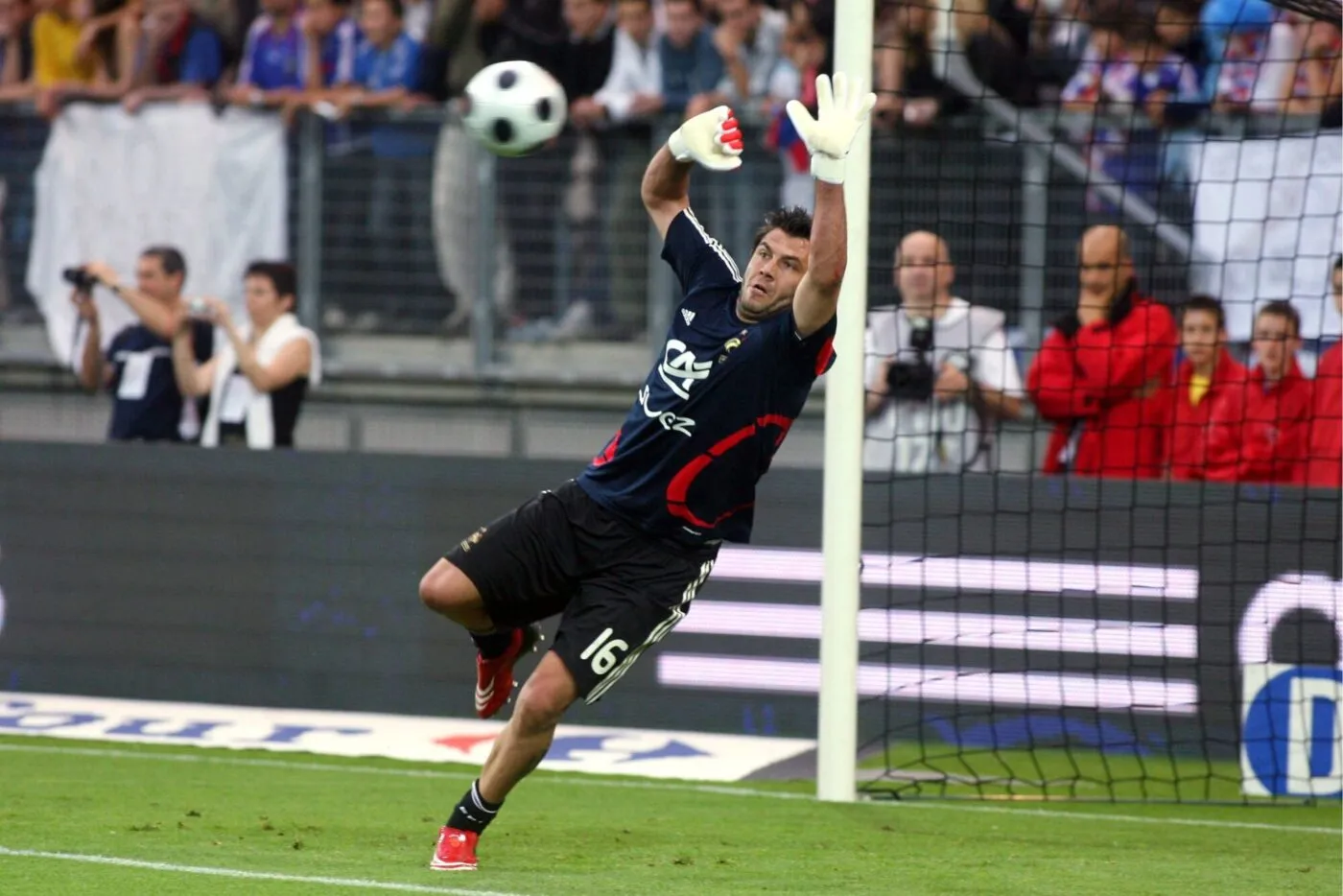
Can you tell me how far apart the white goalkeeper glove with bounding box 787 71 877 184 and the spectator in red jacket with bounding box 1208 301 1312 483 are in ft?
13.3

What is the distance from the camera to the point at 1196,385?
10.6 meters

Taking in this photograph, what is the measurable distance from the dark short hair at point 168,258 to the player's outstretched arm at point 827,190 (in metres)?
6.33

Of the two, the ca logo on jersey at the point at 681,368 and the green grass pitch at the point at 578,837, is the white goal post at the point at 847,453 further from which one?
the ca logo on jersey at the point at 681,368

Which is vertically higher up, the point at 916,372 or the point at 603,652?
the point at 916,372

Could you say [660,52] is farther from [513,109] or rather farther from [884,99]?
[513,109]

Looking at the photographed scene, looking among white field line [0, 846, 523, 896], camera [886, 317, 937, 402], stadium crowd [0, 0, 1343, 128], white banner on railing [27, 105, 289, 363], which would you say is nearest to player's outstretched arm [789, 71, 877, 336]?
white field line [0, 846, 523, 896]

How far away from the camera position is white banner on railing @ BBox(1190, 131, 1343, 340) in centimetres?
1105

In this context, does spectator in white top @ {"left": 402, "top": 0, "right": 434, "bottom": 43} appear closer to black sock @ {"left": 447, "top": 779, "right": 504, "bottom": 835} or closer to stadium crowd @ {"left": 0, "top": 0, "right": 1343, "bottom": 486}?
stadium crowd @ {"left": 0, "top": 0, "right": 1343, "bottom": 486}

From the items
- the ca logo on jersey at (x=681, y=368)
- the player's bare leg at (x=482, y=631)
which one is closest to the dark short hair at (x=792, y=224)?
the ca logo on jersey at (x=681, y=368)

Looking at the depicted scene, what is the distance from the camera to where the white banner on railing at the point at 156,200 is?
43.5 ft

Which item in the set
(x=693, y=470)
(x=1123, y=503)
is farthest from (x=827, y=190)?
(x=1123, y=503)

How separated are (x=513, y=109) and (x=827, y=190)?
1.76 m

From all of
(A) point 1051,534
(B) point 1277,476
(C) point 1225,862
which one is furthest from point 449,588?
(B) point 1277,476

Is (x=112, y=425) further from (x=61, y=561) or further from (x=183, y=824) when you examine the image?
(x=183, y=824)
